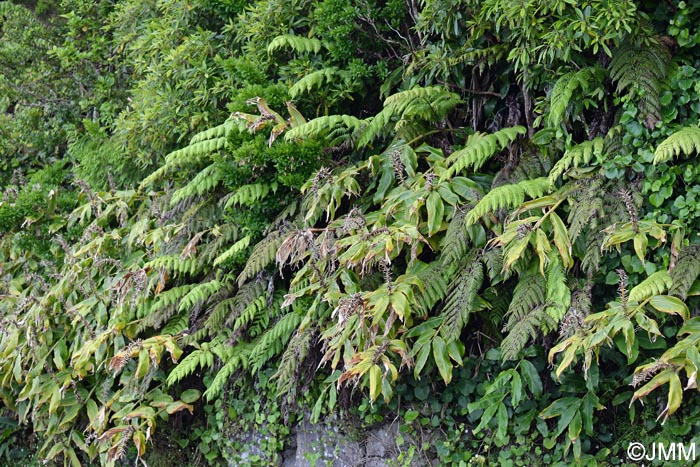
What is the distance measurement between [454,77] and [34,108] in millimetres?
5430

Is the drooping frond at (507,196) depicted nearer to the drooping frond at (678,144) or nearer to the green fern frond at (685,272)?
the drooping frond at (678,144)

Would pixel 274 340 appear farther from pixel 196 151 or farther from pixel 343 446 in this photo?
pixel 196 151

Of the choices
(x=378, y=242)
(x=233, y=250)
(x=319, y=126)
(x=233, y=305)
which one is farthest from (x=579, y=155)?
(x=233, y=305)

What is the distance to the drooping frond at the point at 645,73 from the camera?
157 inches

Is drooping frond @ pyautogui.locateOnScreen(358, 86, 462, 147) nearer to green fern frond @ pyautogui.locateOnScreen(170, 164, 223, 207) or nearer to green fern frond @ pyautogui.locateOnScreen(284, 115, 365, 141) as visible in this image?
green fern frond @ pyautogui.locateOnScreen(284, 115, 365, 141)

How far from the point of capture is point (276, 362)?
5172 mm

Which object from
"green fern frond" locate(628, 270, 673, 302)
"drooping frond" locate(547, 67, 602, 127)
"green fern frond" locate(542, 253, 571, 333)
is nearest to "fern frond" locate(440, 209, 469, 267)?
"green fern frond" locate(542, 253, 571, 333)

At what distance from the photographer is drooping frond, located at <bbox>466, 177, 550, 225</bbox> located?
4.02 metres

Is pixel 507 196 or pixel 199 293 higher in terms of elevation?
pixel 507 196

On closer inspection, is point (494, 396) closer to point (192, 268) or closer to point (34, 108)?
point (192, 268)

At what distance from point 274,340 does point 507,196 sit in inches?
75.6

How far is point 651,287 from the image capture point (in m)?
3.67

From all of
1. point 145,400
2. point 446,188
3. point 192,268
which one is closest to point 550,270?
point 446,188

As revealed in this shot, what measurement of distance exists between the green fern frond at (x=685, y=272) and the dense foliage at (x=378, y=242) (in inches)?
0.6
